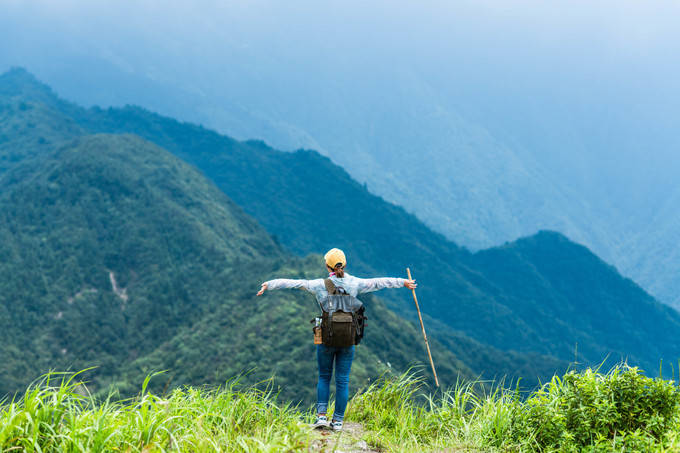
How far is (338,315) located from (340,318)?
32 mm

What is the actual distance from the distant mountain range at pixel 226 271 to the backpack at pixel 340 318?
2.60 metres

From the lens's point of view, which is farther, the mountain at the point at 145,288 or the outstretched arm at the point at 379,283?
the mountain at the point at 145,288

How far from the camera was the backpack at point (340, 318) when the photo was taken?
4660 mm

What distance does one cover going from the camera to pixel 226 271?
3597 centimetres

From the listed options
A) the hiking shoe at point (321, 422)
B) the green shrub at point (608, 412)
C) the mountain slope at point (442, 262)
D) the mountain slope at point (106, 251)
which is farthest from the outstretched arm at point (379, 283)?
the mountain slope at point (442, 262)

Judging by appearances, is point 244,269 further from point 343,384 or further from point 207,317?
point 343,384

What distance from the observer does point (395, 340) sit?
29.1 metres

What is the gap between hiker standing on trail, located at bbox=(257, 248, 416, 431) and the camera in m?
4.69

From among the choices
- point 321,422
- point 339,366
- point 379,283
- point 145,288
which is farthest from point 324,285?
Answer: point 145,288

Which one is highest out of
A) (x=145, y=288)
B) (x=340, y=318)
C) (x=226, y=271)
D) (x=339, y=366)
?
(x=340, y=318)

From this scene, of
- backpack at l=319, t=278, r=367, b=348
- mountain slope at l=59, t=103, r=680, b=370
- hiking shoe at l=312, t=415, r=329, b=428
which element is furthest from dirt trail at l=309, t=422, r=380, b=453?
mountain slope at l=59, t=103, r=680, b=370

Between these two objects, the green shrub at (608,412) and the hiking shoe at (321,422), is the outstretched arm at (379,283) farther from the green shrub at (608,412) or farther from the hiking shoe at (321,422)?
the green shrub at (608,412)

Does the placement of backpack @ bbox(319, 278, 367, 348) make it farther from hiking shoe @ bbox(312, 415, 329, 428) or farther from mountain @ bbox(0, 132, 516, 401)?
mountain @ bbox(0, 132, 516, 401)

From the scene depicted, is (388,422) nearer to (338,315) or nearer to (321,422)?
(321,422)
